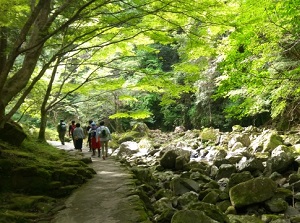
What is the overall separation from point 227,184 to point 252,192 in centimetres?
156

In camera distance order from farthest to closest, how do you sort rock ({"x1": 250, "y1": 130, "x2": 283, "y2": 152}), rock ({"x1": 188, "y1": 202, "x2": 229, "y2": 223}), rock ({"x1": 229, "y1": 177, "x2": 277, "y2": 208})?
rock ({"x1": 250, "y1": 130, "x2": 283, "y2": 152})
rock ({"x1": 229, "y1": 177, "x2": 277, "y2": 208})
rock ({"x1": 188, "y1": 202, "x2": 229, "y2": 223})

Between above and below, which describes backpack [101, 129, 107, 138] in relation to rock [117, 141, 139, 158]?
above

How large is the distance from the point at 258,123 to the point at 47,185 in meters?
16.3

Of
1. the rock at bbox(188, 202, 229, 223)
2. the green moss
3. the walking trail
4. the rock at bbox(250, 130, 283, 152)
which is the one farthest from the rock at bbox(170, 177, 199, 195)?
the rock at bbox(250, 130, 283, 152)

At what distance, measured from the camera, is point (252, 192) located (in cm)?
705

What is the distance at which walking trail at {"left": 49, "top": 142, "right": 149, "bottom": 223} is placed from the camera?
5.07m

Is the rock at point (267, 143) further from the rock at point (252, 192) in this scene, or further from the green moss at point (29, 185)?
the green moss at point (29, 185)

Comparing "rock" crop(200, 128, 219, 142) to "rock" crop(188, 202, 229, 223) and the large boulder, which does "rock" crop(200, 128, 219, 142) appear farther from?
"rock" crop(188, 202, 229, 223)

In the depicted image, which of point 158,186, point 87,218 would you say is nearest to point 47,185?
point 87,218

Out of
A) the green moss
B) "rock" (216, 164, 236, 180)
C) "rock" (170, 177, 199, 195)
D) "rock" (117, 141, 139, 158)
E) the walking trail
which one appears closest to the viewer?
the walking trail

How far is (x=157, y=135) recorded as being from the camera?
2573 cm

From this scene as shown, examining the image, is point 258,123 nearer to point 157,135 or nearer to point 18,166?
point 157,135

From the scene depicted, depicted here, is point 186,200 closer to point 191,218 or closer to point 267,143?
point 191,218

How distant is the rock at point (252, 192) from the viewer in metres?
7.00
